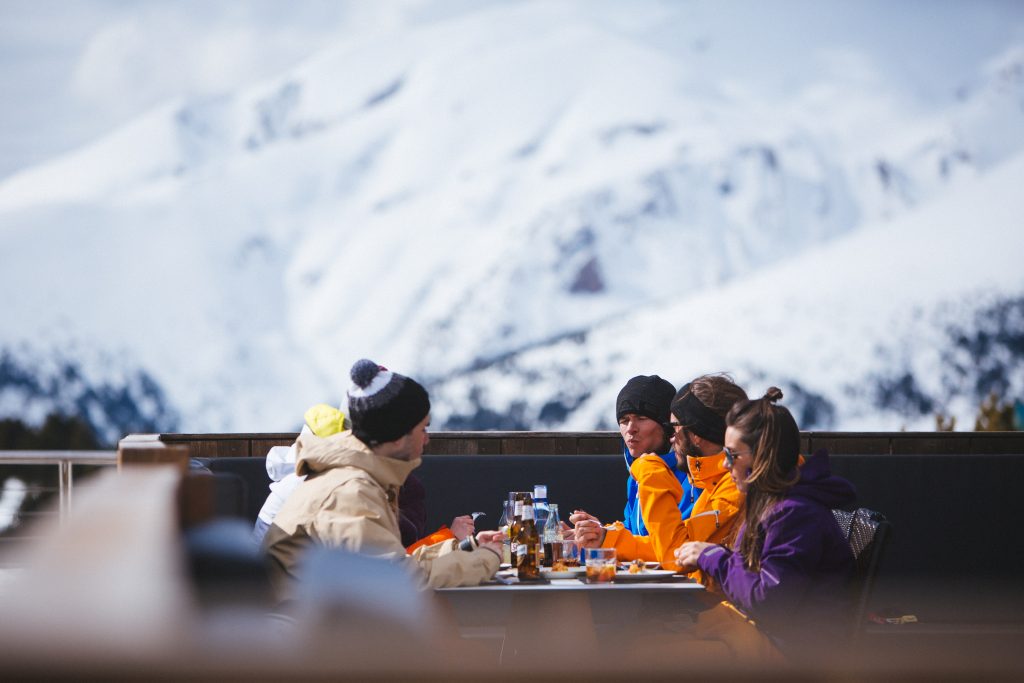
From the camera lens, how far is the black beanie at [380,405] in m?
2.21

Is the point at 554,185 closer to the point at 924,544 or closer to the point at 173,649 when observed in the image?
the point at 924,544

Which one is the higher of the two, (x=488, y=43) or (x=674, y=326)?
(x=488, y=43)

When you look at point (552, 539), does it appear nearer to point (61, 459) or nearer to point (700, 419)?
point (700, 419)

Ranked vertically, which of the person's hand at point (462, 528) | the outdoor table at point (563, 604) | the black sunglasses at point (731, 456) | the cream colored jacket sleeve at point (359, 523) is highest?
the black sunglasses at point (731, 456)

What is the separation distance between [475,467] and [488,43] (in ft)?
27.3

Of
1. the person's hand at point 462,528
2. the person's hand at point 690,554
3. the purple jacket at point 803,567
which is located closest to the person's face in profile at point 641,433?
the person's hand at point 462,528

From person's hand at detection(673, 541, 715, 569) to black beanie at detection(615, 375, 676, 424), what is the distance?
32.4 inches

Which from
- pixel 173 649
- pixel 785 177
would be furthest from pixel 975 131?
pixel 173 649

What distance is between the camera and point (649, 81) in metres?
12.0

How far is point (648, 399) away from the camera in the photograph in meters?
3.13

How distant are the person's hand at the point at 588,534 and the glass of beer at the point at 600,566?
0.31 metres

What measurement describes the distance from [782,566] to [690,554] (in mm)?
272

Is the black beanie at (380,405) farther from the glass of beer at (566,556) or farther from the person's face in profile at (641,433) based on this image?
the person's face in profile at (641,433)

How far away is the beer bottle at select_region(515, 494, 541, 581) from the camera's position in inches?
98.4
